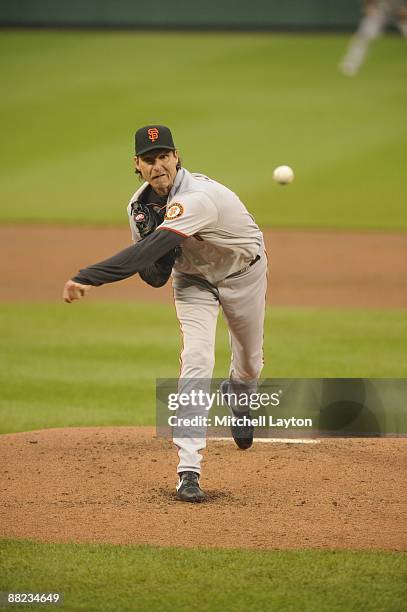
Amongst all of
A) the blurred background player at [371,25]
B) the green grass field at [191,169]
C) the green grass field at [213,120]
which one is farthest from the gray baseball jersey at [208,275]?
the blurred background player at [371,25]

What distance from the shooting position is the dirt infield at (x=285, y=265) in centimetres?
1251

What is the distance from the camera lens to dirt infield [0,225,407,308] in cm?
1251

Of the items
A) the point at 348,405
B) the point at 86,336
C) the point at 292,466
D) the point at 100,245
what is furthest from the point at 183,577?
the point at 100,245

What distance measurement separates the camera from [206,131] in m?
22.6

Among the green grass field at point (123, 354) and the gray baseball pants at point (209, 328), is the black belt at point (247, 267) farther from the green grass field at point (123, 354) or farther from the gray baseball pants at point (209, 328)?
the green grass field at point (123, 354)

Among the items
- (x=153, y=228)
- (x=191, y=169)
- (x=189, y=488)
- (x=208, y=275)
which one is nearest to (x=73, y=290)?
(x=153, y=228)

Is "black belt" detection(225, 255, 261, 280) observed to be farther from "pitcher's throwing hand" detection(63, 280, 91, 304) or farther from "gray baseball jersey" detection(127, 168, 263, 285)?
"pitcher's throwing hand" detection(63, 280, 91, 304)

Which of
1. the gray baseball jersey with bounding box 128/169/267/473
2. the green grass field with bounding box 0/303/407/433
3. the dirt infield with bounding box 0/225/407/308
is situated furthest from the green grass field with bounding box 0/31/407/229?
the gray baseball jersey with bounding box 128/169/267/473

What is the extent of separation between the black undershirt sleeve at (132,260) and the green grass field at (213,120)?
465 inches

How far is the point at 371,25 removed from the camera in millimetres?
24828

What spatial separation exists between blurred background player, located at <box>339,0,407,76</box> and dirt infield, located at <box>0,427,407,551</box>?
1976 centimetres

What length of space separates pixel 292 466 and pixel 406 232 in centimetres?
1082

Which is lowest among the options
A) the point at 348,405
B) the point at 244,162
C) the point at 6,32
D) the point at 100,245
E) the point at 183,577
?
the point at 183,577

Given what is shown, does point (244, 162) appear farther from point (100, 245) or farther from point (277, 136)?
point (100, 245)
